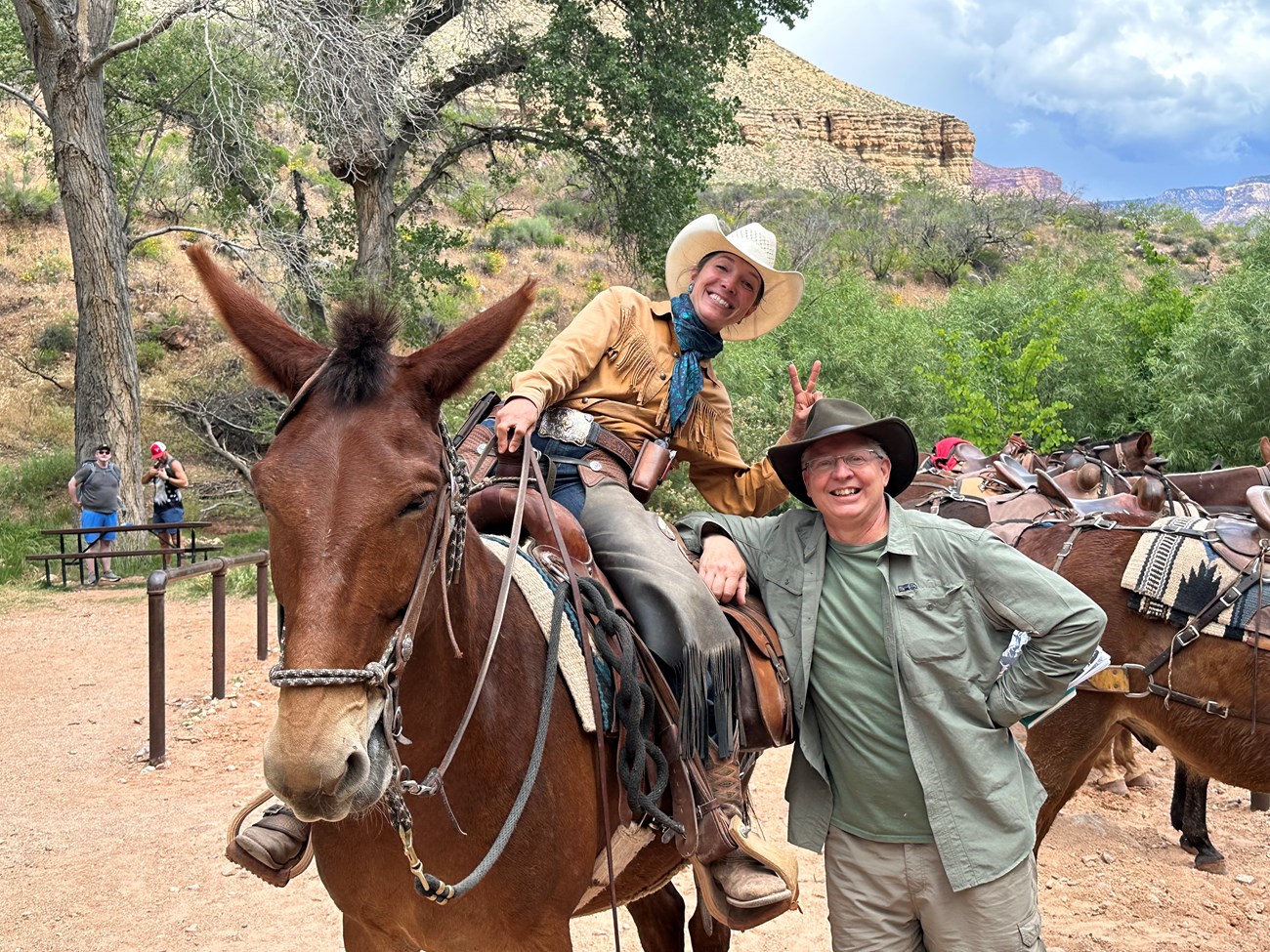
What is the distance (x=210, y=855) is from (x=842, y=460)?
4.80m

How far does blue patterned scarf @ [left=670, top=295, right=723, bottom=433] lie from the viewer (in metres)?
3.39

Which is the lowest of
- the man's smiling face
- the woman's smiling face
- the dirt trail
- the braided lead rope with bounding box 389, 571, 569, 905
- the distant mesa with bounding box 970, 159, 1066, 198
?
the dirt trail

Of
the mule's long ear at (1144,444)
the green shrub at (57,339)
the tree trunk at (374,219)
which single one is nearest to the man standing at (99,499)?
the tree trunk at (374,219)

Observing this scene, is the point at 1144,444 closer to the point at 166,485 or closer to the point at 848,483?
the point at 848,483

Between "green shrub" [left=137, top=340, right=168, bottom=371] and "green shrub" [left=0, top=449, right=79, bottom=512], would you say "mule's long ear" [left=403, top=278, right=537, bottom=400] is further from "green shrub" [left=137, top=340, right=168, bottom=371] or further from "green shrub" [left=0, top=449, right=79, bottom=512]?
"green shrub" [left=137, top=340, right=168, bottom=371]

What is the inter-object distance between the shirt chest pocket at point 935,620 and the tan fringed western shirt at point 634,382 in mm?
824

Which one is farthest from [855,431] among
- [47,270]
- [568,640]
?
[47,270]

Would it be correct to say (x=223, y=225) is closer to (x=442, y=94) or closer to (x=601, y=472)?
(x=442, y=94)

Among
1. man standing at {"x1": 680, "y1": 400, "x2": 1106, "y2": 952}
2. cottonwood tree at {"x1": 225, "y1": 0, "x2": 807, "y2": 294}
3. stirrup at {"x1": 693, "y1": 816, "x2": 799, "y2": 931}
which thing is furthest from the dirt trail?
cottonwood tree at {"x1": 225, "y1": 0, "x2": 807, "y2": 294}

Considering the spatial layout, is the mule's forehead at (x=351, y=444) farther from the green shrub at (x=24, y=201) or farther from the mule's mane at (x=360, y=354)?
the green shrub at (x=24, y=201)

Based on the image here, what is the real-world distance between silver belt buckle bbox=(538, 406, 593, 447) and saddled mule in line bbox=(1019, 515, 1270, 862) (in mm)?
2528

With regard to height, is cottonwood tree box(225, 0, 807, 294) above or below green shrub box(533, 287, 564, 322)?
above

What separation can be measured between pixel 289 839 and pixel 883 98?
307ft

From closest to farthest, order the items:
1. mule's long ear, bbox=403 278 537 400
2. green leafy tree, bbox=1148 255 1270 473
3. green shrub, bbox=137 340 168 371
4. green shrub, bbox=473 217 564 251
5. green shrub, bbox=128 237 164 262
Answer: mule's long ear, bbox=403 278 537 400
green leafy tree, bbox=1148 255 1270 473
green shrub, bbox=137 340 168 371
green shrub, bbox=128 237 164 262
green shrub, bbox=473 217 564 251
